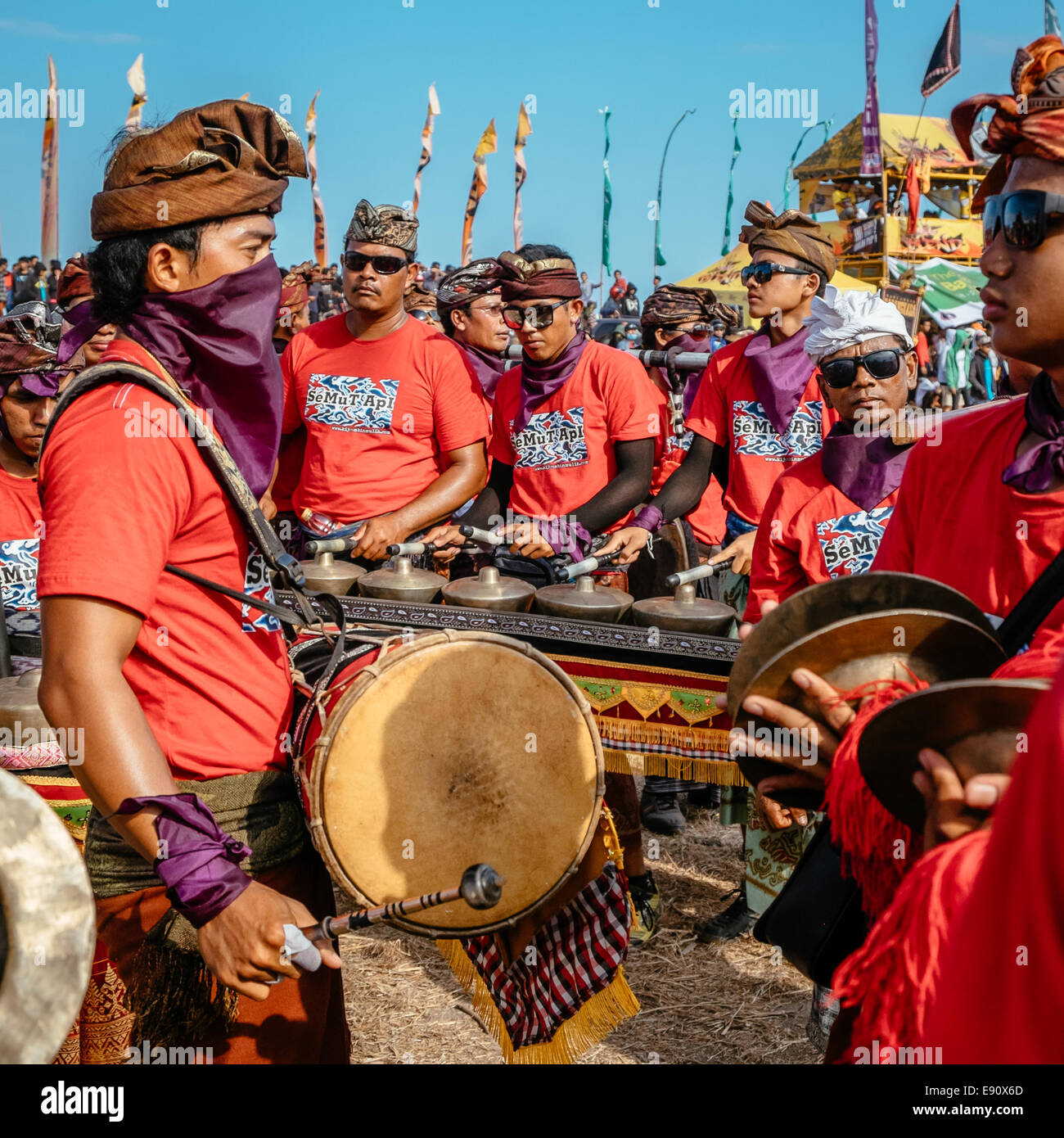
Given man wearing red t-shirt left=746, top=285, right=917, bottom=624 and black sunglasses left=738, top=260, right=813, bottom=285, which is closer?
man wearing red t-shirt left=746, top=285, right=917, bottom=624

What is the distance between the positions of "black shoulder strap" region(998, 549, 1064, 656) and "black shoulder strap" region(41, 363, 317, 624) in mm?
1336

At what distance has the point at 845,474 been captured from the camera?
3459 millimetres

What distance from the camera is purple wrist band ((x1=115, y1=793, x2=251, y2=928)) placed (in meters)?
1.70

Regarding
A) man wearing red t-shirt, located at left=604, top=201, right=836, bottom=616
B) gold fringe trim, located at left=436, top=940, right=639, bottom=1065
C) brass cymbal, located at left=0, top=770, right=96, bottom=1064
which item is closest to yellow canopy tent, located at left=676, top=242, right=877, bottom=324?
man wearing red t-shirt, located at left=604, top=201, right=836, bottom=616

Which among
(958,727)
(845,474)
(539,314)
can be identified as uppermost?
(539,314)

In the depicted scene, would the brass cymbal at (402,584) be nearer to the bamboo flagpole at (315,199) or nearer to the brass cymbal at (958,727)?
the brass cymbal at (958,727)

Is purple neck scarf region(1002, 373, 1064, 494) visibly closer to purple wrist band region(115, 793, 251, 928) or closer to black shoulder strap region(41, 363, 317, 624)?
black shoulder strap region(41, 363, 317, 624)

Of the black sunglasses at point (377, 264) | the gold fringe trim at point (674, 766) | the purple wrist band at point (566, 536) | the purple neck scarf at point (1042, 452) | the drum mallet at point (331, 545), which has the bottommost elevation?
the gold fringe trim at point (674, 766)

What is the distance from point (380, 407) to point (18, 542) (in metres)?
1.74

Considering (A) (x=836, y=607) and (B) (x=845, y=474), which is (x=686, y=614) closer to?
(B) (x=845, y=474)

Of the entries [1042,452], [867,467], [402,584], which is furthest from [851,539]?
[402,584]

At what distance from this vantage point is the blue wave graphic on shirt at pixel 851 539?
11.1ft

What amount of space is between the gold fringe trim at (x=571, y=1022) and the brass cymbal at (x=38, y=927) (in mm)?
1538

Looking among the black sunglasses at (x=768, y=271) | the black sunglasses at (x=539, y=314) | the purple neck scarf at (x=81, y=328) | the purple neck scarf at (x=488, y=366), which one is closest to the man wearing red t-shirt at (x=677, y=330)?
the purple neck scarf at (x=488, y=366)
